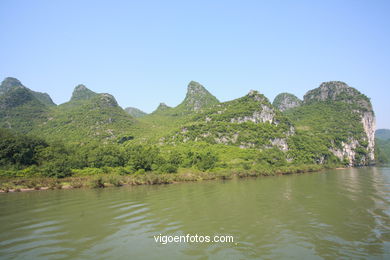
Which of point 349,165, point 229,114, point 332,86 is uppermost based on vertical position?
point 332,86

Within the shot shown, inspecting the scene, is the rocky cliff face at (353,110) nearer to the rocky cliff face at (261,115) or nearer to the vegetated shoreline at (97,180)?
the rocky cliff face at (261,115)

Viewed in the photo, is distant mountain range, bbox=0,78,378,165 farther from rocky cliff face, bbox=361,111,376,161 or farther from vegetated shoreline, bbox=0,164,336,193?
vegetated shoreline, bbox=0,164,336,193

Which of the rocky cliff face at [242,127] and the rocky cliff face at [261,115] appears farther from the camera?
the rocky cliff face at [261,115]

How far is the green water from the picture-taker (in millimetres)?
11078

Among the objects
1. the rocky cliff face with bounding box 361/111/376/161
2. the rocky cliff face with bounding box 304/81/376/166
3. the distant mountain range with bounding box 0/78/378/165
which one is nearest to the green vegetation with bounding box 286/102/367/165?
the distant mountain range with bounding box 0/78/378/165

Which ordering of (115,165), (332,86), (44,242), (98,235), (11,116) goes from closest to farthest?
Result: (44,242) → (98,235) → (115,165) → (11,116) → (332,86)

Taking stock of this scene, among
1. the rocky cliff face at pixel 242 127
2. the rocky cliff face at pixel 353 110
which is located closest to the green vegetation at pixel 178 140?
the rocky cliff face at pixel 242 127

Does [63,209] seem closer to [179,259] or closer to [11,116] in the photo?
[179,259]

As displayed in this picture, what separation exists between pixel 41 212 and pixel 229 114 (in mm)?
98867

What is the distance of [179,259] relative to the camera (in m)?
10.4

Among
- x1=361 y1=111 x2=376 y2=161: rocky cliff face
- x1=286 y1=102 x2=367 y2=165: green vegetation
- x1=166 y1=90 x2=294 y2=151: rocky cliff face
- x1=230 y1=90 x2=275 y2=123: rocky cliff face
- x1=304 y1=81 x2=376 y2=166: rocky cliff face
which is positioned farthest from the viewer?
x1=361 y1=111 x2=376 y2=161: rocky cliff face

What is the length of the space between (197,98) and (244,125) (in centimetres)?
8056

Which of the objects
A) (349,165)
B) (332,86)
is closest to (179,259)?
(349,165)

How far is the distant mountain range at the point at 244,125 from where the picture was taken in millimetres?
98062
